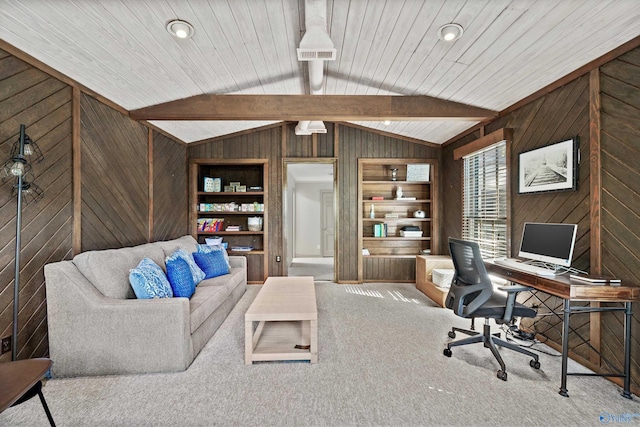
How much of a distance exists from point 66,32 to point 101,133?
3.64ft

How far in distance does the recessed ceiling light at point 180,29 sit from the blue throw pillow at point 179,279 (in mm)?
1984

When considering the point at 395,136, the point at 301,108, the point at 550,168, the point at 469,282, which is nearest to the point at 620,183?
the point at 550,168

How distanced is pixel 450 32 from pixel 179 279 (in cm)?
314

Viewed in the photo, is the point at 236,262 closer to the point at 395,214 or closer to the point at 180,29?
the point at 395,214

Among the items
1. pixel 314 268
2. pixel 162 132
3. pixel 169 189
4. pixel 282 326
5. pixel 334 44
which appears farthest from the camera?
pixel 314 268

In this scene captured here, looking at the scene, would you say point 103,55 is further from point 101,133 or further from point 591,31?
point 591,31

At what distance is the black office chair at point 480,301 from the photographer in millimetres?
2277

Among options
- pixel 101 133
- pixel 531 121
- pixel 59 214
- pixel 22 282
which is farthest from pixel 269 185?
pixel 531 121

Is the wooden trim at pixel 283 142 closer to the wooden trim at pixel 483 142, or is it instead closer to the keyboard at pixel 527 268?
the wooden trim at pixel 483 142

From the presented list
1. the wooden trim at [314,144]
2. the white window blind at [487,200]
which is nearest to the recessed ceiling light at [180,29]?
the wooden trim at [314,144]

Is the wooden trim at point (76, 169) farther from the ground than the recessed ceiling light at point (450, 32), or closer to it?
closer to it

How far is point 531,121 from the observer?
2.97 metres

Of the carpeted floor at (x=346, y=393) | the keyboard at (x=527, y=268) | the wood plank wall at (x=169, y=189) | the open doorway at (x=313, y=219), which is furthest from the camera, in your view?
the open doorway at (x=313, y=219)

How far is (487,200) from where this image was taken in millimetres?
3758
